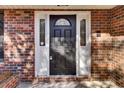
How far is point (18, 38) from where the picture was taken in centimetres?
809

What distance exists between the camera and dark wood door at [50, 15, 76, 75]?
27.1 feet

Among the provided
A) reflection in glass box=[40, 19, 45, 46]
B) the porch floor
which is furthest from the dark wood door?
the porch floor

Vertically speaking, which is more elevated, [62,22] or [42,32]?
[62,22]

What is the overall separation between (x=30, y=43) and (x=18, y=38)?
1.31 ft

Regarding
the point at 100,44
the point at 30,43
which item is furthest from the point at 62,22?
the point at 100,44

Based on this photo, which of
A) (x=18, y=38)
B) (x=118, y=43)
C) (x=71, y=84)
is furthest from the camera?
(x=18, y=38)

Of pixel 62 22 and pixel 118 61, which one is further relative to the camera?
pixel 62 22

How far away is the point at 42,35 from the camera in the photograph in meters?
8.24

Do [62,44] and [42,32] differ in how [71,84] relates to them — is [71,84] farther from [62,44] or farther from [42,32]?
[42,32]

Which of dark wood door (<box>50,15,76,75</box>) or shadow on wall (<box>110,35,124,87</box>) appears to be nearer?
shadow on wall (<box>110,35,124,87</box>)

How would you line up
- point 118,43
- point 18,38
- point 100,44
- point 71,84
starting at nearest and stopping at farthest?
point 118,43
point 71,84
point 18,38
point 100,44

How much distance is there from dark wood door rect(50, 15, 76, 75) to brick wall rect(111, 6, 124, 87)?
1.25m

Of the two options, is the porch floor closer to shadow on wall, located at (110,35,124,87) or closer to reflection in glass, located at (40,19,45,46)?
shadow on wall, located at (110,35,124,87)

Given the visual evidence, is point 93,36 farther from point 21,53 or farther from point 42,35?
point 21,53
